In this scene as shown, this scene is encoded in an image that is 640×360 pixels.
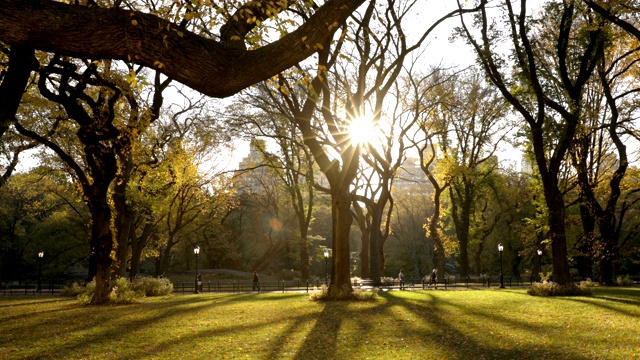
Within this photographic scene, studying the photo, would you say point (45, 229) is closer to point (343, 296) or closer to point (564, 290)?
point (343, 296)

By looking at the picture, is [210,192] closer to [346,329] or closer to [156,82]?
[156,82]

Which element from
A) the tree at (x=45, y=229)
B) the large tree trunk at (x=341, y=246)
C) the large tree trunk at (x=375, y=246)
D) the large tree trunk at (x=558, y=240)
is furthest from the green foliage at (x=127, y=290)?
the large tree trunk at (x=558, y=240)

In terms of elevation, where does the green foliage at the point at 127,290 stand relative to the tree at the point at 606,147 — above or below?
below

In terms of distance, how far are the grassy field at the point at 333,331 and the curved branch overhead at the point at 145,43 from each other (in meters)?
5.64

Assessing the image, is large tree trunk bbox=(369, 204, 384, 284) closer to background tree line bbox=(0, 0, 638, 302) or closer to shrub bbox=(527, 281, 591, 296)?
background tree line bbox=(0, 0, 638, 302)

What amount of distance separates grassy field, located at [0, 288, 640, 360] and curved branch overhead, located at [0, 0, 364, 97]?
5640 millimetres

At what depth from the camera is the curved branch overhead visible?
555cm

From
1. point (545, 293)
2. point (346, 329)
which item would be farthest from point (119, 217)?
point (545, 293)

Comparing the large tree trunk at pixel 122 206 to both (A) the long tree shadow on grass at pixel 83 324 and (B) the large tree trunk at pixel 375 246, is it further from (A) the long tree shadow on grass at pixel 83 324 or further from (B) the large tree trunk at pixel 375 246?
(B) the large tree trunk at pixel 375 246

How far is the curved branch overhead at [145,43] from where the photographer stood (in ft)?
18.2

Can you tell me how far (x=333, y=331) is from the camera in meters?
12.1

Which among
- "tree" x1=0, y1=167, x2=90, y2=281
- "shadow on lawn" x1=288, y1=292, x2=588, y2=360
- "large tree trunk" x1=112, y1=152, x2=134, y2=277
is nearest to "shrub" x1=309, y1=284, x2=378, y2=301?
"shadow on lawn" x1=288, y1=292, x2=588, y2=360

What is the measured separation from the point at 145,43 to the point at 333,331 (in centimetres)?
841

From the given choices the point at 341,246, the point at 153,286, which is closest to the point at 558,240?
the point at 341,246
